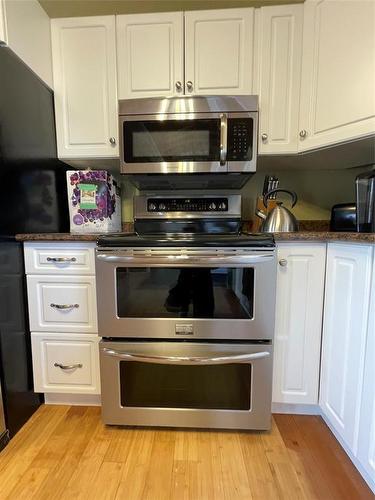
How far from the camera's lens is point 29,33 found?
1288 millimetres

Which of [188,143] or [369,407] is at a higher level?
[188,143]

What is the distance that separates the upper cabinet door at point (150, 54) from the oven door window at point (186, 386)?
54.3 inches

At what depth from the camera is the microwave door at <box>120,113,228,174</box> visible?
135cm

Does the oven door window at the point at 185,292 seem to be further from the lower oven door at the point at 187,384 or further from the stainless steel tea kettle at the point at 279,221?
the stainless steel tea kettle at the point at 279,221

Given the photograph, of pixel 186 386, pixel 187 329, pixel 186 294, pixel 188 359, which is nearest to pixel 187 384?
pixel 186 386

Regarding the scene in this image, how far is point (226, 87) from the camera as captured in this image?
1404 mm

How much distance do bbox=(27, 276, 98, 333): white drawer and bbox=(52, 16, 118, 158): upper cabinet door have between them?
28.5 inches

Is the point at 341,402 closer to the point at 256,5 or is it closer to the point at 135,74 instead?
Answer: the point at 135,74

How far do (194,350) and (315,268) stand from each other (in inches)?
25.7

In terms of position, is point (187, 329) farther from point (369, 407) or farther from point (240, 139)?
point (240, 139)

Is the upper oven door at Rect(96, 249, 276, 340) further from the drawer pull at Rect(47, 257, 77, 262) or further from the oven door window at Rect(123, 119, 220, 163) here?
the oven door window at Rect(123, 119, 220, 163)

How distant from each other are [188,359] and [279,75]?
4.83ft

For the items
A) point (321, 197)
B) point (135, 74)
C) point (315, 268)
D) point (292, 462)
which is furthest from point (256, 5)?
point (292, 462)

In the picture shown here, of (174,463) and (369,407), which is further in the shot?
(174,463)
